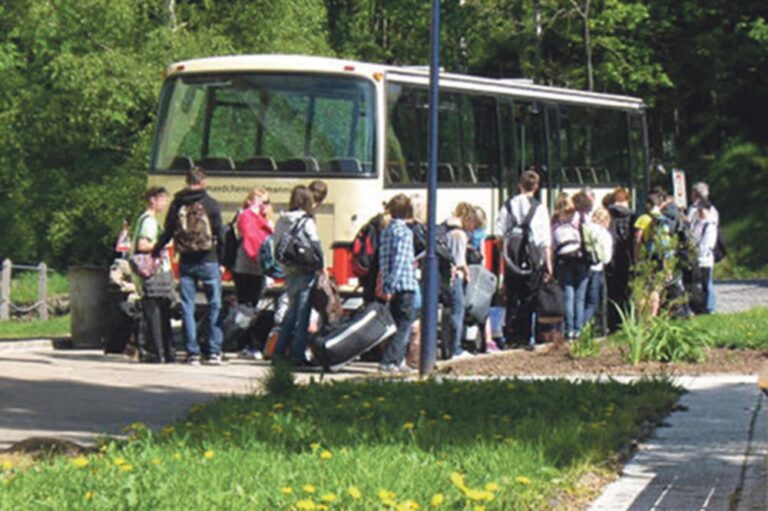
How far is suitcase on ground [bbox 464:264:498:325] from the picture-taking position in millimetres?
21406

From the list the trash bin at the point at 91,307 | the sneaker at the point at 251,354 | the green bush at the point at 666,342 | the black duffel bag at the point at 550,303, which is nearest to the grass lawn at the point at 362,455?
the green bush at the point at 666,342

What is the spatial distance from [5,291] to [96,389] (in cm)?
2376

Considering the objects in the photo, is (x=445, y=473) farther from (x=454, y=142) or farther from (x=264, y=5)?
(x=264, y=5)

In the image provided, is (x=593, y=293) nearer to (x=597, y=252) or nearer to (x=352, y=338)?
(x=597, y=252)

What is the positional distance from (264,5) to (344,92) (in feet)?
70.2

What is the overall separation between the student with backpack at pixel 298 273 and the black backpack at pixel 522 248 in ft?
13.2

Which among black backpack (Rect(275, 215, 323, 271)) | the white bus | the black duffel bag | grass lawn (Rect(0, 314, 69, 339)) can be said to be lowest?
grass lawn (Rect(0, 314, 69, 339))

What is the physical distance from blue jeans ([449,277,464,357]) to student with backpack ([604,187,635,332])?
418cm

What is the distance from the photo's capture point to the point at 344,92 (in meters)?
24.0

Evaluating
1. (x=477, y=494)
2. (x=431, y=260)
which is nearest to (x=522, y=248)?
(x=431, y=260)

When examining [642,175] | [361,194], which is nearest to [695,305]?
[361,194]

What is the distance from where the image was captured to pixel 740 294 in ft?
123

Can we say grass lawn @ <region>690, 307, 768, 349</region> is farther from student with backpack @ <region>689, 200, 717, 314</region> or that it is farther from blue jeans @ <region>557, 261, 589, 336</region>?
student with backpack @ <region>689, 200, 717, 314</region>

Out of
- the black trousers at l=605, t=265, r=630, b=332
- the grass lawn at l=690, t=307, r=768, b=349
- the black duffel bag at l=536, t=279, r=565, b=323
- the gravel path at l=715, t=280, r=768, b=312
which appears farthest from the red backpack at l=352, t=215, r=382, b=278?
the gravel path at l=715, t=280, r=768, b=312
